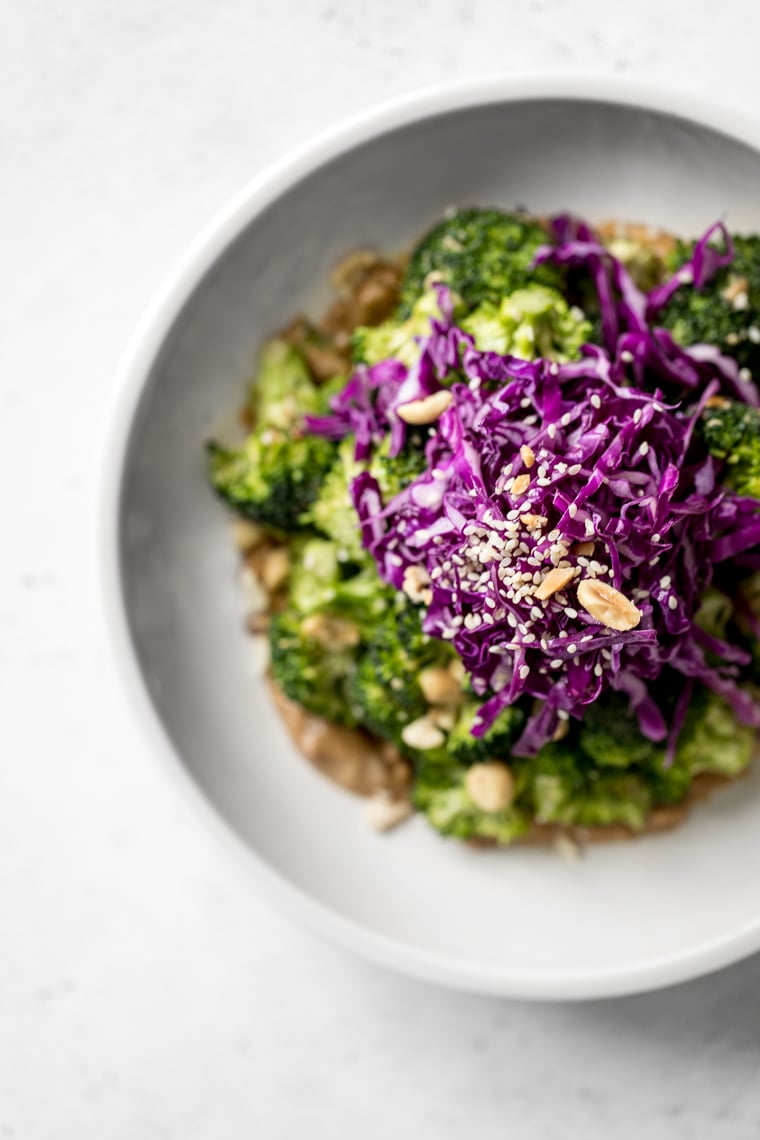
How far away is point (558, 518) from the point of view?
207 centimetres

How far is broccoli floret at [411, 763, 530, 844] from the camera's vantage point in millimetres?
2705

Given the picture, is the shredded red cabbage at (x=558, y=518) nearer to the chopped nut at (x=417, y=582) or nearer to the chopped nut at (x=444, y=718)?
the chopped nut at (x=417, y=582)

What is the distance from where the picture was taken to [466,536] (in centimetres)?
213

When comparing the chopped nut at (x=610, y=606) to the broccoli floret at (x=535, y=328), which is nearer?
the chopped nut at (x=610, y=606)

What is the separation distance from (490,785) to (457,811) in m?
0.14

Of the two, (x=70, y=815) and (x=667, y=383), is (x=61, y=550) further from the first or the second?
(x=667, y=383)

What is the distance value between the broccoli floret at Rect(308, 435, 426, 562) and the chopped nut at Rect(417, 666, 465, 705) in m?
0.30

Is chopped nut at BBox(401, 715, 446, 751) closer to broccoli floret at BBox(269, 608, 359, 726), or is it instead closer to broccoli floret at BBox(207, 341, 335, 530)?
broccoli floret at BBox(269, 608, 359, 726)

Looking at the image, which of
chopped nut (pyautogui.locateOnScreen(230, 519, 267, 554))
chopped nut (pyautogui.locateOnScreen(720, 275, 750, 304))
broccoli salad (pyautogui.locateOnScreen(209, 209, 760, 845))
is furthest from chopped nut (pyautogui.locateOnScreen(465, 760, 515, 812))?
chopped nut (pyautogui.locateOnScreen(720, 275, 750, 304))

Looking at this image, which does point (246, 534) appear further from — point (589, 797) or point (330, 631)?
point (589, 797)

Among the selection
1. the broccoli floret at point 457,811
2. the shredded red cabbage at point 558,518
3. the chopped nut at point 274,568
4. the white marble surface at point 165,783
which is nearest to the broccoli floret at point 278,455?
the chopped nut at point 274,568

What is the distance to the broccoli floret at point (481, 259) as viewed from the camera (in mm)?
2535

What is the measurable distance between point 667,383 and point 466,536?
2.19 ft

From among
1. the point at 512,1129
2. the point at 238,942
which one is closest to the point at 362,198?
the point at 238,942
